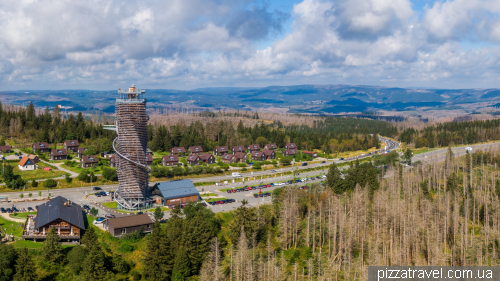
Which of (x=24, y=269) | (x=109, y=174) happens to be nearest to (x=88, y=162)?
(x=109, y=174)

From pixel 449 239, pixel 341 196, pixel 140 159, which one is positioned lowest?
pixel 449 239

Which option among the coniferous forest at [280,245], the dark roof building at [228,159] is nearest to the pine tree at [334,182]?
the coniferous forest at [280,245]

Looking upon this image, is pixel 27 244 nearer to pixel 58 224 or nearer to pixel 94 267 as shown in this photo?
pixel 58 224

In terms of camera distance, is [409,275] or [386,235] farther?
[386,235]

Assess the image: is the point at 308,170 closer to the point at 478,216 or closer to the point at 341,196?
the point at 341,196

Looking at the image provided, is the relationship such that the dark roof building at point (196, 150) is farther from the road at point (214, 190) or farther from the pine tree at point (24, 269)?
the pine tree at point (24, 269)

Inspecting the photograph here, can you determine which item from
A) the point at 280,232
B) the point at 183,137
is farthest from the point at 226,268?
the point at 183,137

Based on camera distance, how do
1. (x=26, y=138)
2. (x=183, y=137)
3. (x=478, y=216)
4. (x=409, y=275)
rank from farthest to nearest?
(x=183, y=137) < (x=26, y=138) < (x=478, y=216) < (x=409, y=275)

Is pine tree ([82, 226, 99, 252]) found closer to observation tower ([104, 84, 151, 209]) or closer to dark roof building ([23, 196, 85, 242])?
dark roof building ([23, 196, 85, 242])
